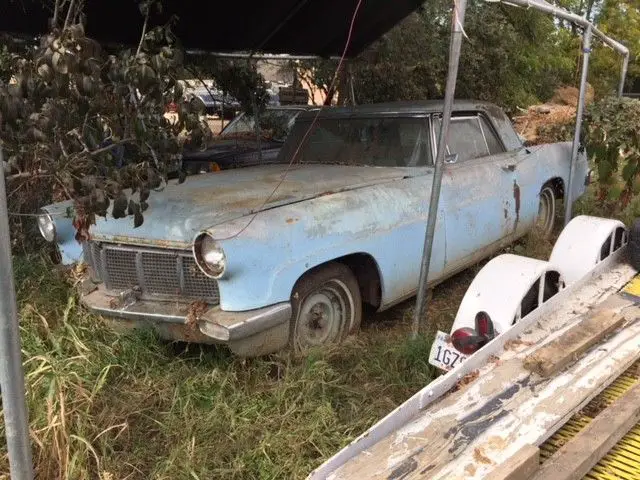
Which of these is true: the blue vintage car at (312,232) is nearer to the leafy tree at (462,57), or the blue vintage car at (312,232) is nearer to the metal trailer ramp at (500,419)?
the metal trailer ramp at (500,419)

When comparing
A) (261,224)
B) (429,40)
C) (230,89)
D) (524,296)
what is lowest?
(524,296)

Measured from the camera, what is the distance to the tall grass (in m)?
2.58

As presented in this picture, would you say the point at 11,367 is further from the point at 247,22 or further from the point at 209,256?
the point at 247,22

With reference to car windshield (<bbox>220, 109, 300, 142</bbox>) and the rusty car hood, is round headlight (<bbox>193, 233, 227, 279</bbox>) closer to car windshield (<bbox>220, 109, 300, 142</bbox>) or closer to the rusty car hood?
the rusty car hood

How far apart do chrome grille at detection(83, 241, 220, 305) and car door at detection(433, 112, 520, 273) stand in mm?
1809

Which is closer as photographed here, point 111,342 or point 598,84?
point 111,342

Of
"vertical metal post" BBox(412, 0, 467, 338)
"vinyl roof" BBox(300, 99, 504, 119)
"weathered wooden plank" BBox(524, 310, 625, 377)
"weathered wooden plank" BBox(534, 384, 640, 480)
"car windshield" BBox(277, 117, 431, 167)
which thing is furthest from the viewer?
"vinyl roof" BBox(300, 99, 504, 119)

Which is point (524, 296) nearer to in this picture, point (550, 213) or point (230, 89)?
point (550, 213)

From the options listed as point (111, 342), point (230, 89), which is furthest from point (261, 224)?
point (230, 89)

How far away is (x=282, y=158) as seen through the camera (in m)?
5.16

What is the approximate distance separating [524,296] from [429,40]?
30.2 feet

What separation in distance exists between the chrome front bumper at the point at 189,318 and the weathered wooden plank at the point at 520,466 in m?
1.41

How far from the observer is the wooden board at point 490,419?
6.54 ft

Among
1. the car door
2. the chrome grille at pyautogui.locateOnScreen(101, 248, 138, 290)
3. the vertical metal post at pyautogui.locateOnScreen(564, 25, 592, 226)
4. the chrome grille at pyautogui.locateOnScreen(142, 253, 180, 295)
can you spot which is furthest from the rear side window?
the chrome grille at pyautogui.locateOnScreen(101, 248, 138, 290)
